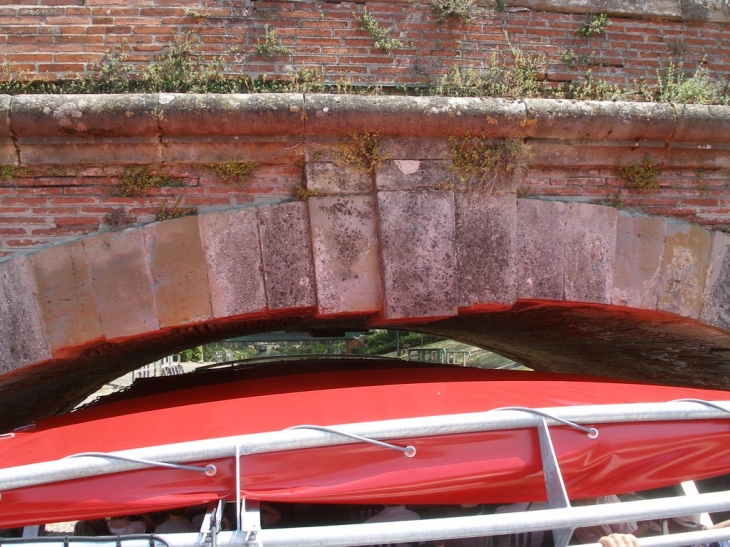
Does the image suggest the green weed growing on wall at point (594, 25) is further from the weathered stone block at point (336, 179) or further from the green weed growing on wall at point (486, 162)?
the weathered stone block at point (336, 179)

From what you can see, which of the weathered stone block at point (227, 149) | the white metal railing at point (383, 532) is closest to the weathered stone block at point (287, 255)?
the weathered stone block at point (227, 149)

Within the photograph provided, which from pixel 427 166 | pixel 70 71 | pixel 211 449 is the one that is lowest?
pixel 211 449

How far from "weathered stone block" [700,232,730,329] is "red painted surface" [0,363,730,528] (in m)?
1.25

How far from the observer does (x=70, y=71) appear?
362cm

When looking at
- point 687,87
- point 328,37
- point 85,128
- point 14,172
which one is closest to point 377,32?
point 328,37

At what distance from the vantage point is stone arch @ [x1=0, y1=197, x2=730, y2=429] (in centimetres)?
345

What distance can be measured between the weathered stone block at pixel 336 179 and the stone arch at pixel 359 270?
0.17ft

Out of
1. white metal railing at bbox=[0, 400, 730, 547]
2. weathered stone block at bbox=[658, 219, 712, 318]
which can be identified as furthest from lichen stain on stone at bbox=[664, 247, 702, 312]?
white metal railing at bbox=[0, 400, 730, 547]

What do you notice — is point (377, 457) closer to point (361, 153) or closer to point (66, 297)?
point (361, 153)

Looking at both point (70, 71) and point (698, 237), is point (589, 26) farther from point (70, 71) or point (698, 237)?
point (70, 71)

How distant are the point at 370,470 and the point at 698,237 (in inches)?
114

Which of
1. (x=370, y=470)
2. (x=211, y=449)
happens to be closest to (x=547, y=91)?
(x=370, y=470)

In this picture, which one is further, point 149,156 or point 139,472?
point 149,156

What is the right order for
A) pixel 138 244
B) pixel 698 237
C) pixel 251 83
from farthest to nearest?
pixel 698 237 < pixel 251 83 < pixel 138 244
